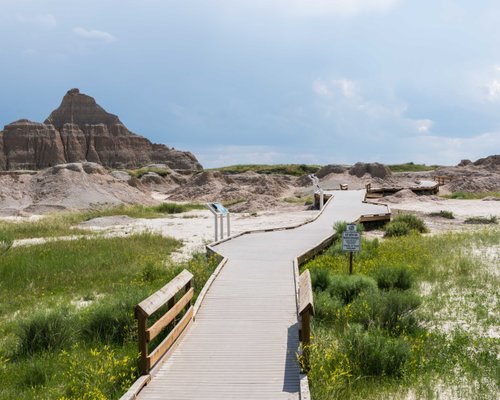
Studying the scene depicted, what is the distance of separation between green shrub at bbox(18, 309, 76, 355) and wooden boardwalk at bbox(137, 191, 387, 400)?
77.9 inches

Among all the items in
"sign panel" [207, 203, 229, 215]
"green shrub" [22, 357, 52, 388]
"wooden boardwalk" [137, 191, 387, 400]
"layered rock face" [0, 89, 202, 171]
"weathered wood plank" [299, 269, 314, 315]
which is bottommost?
"green shrub" [22, 357, 52, 388]

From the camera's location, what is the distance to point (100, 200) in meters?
40.8

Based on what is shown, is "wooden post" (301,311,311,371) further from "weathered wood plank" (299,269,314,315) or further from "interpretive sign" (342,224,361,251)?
"interpretive sign" (342,224,361,251)

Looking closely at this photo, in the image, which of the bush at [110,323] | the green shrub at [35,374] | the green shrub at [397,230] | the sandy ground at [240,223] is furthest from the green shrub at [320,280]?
the green shrub at [397,230]

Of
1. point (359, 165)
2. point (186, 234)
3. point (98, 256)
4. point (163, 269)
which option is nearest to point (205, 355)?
point (163, 269)

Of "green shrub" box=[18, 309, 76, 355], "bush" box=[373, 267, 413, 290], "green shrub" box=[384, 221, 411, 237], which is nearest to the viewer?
"green shrub" box=[18, 309, 76, 355]

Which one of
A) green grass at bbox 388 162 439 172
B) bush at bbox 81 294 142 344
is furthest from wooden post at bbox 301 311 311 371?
green grass at bbox 388 162 439 172

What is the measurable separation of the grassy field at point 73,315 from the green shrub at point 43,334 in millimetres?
14

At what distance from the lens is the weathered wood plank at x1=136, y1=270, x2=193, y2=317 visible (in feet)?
19.8

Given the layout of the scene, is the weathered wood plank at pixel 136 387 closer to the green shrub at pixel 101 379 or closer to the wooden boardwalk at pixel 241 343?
the wooden boardwalk at pixel 241 343

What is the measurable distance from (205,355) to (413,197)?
112ft

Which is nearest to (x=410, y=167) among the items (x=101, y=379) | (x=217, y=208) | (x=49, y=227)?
(x=49, y=227)

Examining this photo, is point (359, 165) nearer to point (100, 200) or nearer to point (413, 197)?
point (413, 197)

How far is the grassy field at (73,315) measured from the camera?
20.7ft
